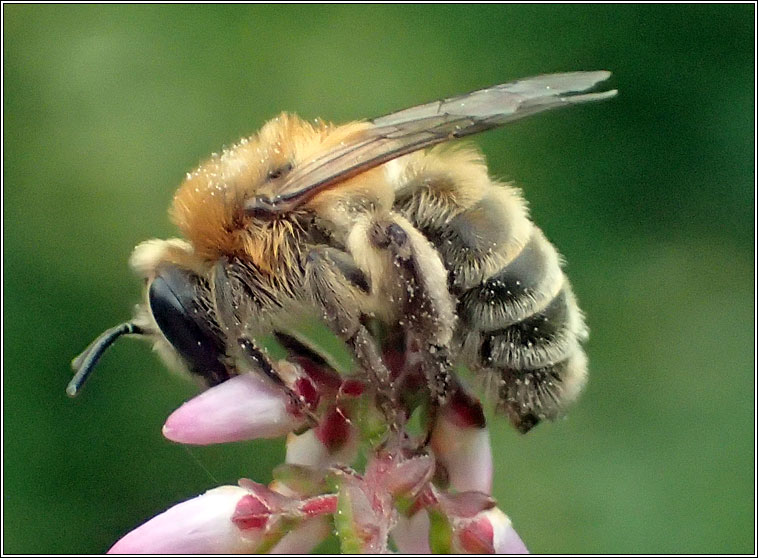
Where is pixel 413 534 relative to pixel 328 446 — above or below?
below

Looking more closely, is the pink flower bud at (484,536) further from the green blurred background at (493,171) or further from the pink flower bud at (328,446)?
the green blurred background at (493,171)

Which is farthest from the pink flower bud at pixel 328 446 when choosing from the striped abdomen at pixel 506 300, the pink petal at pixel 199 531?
the striped abdomen at pixel 506 300

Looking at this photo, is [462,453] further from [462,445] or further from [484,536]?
[484,536]

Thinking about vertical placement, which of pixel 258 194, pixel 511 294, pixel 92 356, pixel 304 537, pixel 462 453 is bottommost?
pixel 304 537

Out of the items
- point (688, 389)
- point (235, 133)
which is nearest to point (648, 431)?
point (688, 389)

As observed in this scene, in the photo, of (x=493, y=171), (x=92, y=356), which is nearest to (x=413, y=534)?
(x=92, y=356)

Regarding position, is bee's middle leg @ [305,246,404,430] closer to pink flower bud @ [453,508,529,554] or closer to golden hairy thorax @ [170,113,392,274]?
golden hairy thorax @ [170,113,392,274]

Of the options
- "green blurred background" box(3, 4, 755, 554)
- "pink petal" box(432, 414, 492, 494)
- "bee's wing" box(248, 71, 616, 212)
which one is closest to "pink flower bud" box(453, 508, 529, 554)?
"pink petal" box(432, 414, 492, 494)
